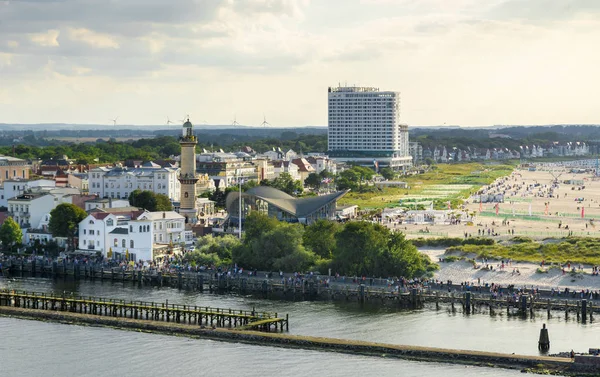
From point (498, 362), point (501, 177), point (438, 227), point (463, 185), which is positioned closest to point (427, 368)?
point (498, 362)

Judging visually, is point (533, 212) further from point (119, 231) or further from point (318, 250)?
point (119, 231)

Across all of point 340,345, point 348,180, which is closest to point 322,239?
point 340,345

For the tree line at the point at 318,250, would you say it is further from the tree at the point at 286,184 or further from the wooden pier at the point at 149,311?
the tree at the point at 286,184

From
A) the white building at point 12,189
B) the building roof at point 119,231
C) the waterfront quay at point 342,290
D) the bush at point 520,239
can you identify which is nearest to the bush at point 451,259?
the waterfront quay at point 342,290

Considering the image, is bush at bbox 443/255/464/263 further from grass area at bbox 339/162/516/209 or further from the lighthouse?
grass area at bbox 339/162/516/209

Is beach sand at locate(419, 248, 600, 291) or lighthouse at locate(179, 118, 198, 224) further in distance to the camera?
lighthouse at locate(179, 118, 198, 224)

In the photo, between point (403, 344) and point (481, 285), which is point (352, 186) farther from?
point (403, 344)

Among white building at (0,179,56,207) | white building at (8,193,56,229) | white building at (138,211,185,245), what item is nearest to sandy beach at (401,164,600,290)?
white building at (138,211,185,245)
